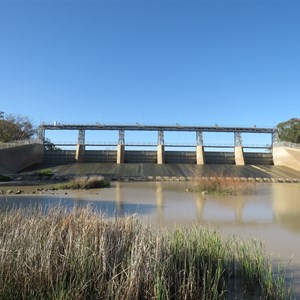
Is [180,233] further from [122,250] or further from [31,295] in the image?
[31,295]

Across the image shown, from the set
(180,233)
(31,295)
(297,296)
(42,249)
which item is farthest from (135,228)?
(297,296)

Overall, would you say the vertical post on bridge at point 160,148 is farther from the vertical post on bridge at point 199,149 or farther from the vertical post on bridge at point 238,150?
the vertical post on bridge at point 238,150

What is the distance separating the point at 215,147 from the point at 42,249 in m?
50.8

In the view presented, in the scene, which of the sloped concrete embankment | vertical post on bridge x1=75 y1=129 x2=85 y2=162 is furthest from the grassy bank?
vertical post on bridge x1=75 y1=129 x2=85 y2=162

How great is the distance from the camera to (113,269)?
4.17m

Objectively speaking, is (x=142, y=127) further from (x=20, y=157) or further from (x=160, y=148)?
(x=20, y=157)

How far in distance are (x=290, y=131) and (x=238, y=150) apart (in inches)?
674

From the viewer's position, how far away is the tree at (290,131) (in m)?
61.6

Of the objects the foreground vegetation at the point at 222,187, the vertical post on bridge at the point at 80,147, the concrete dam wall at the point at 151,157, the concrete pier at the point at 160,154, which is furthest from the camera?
the concrete dam wall at the point at 151,157

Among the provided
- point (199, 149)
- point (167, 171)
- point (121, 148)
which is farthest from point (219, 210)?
point (199, 149)

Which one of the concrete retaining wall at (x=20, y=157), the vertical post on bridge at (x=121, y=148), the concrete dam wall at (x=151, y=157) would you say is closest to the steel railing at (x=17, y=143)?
the concrete retaining wall at (x=20, y=157)

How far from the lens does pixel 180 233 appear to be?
→ 18.7 ft

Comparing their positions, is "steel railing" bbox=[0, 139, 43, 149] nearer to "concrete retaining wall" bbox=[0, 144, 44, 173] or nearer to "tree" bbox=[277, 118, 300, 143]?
"concrete retaining wall" bbox=[0, 144, 44, 173]

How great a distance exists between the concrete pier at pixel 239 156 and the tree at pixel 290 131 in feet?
45.9
